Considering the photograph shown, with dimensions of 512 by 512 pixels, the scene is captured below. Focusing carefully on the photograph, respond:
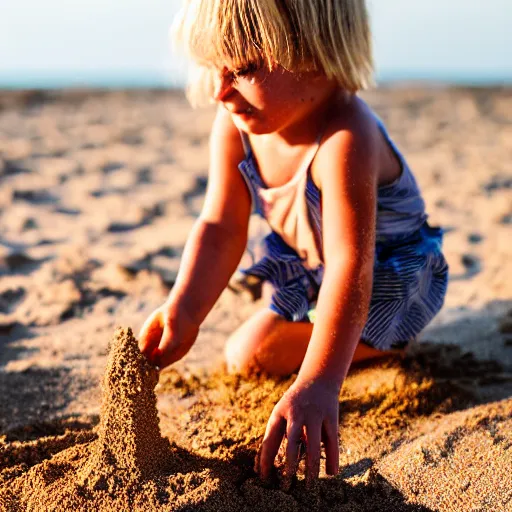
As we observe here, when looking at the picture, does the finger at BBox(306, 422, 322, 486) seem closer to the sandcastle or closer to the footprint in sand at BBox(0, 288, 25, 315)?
the sandcastle

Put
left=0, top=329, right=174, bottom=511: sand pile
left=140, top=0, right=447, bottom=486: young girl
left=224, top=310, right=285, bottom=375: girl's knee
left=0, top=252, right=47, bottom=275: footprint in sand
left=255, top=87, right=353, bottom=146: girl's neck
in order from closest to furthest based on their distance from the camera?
left=0, top=329, right=174, bottom=511: sand pile, left=140, top=0, right=447, bottom=486: young girl, left=255, top=87, right=353, bottom=146: girl's neck, left=224, top=310, right=285, bottom=375: girl's knee, left=0, top=252, right=47, bottom=275: footprint in sand

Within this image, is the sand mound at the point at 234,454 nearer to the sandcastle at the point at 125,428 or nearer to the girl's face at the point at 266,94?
the sandcastle at the point at 125,428

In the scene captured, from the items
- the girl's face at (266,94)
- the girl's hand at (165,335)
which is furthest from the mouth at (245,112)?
the girl's hand at (165,335)

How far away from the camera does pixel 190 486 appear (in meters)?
1.11

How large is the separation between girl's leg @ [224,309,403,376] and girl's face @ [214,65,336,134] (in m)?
0.58

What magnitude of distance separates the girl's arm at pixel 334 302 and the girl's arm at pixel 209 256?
0.30 meters

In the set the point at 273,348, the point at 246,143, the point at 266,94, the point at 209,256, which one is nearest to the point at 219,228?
the point at 209,256

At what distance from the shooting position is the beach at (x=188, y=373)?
3.85 ft

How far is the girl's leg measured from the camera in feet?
5.83

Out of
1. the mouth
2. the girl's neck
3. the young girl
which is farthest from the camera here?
the girl's neck

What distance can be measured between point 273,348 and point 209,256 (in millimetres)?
302

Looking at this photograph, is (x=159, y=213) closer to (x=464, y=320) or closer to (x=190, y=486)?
(x=464, y=320)

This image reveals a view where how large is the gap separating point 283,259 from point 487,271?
116 cm

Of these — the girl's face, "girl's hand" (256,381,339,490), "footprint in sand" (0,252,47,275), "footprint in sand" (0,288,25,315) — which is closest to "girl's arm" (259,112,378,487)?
"girl's hand" (256,381,339,490)
